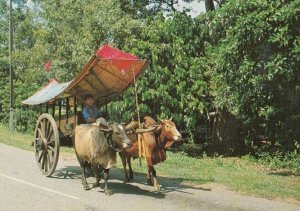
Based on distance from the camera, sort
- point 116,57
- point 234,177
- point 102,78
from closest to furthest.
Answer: point 116,57 < point 102,78 < point 234,177

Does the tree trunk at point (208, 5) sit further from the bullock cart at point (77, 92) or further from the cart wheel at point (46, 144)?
the cart wheel at point (46, 144)

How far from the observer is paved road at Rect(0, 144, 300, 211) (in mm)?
9031

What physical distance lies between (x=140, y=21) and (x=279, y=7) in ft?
31.2

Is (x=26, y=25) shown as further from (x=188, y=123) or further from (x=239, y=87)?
(x=239, y=87)

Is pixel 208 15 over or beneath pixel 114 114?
over

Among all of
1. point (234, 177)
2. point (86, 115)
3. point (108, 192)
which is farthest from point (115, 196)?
point (234, 177)

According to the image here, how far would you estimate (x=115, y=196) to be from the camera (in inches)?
388

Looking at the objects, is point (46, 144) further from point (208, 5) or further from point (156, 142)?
point (208, 5)

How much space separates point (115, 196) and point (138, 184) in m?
1.66

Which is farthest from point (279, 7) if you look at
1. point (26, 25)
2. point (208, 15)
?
point (26, 25)

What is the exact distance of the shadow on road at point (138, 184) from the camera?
1048cm

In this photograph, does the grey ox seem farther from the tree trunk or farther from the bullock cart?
the tree trunk

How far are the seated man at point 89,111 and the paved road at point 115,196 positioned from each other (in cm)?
153

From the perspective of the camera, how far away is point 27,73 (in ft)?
103
